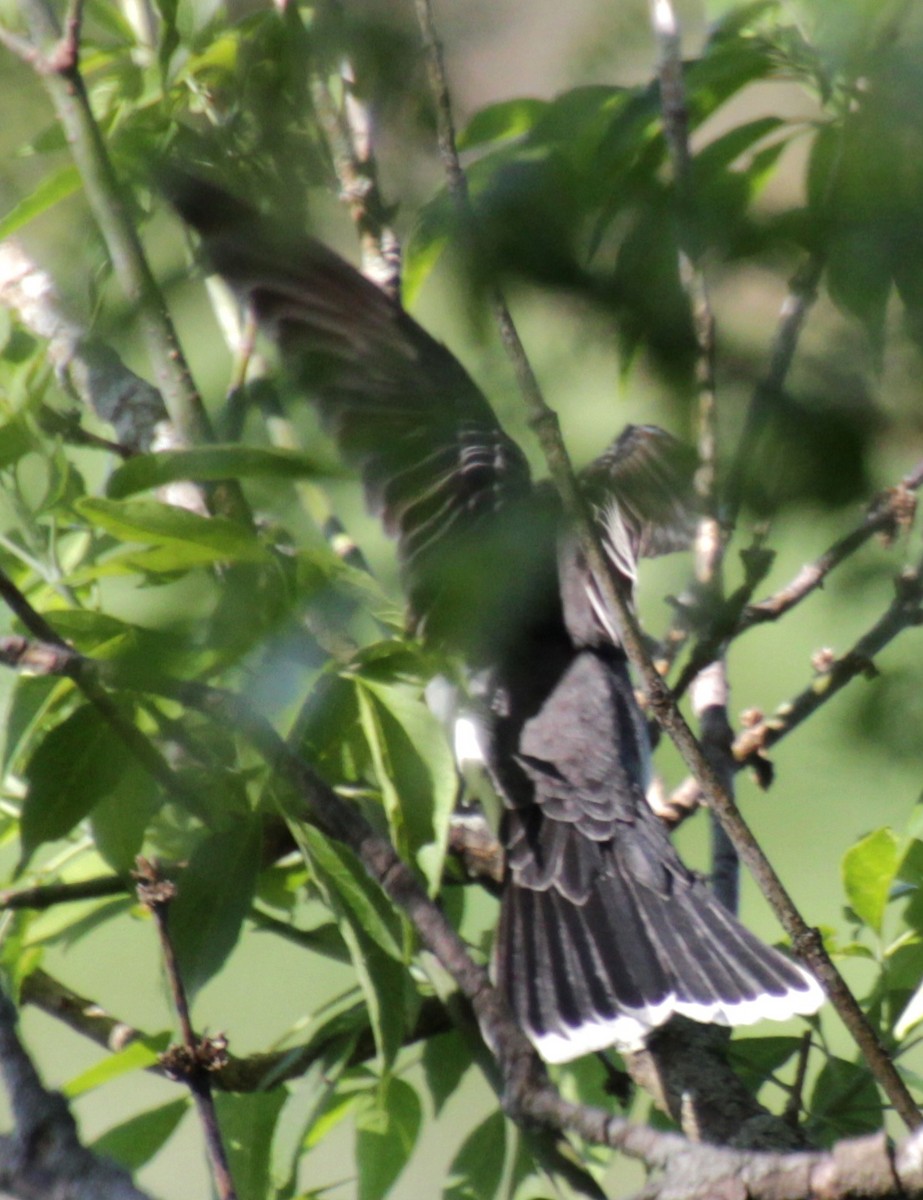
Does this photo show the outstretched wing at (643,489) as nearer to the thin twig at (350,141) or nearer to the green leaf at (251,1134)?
the thin twig at (350,141)

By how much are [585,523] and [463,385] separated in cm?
12

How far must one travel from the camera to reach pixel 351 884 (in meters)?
1.24

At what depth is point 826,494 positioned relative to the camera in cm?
60

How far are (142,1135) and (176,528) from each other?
855mm

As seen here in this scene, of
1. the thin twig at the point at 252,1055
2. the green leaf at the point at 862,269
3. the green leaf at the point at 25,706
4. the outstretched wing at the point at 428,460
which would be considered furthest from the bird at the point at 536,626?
the green leaf at the point at 25,706

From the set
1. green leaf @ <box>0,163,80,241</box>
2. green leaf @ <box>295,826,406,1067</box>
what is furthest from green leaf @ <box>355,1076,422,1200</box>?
green leaf @ <box>0,163,80,241</box>

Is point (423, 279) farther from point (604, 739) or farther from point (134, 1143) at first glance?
point (604, 739)

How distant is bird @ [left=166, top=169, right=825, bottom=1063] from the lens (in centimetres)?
75

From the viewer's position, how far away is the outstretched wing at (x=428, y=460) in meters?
0.73

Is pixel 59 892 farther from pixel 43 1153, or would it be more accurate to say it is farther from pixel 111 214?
pixel 111 214

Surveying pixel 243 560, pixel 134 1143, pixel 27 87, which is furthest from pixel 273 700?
pixel 134 1143

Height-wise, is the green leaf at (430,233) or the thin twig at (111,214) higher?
the thin twig at (111,214)

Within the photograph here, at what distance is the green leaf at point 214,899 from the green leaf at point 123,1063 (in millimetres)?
206

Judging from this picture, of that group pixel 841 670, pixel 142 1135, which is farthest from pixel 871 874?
pixel 142 1135
